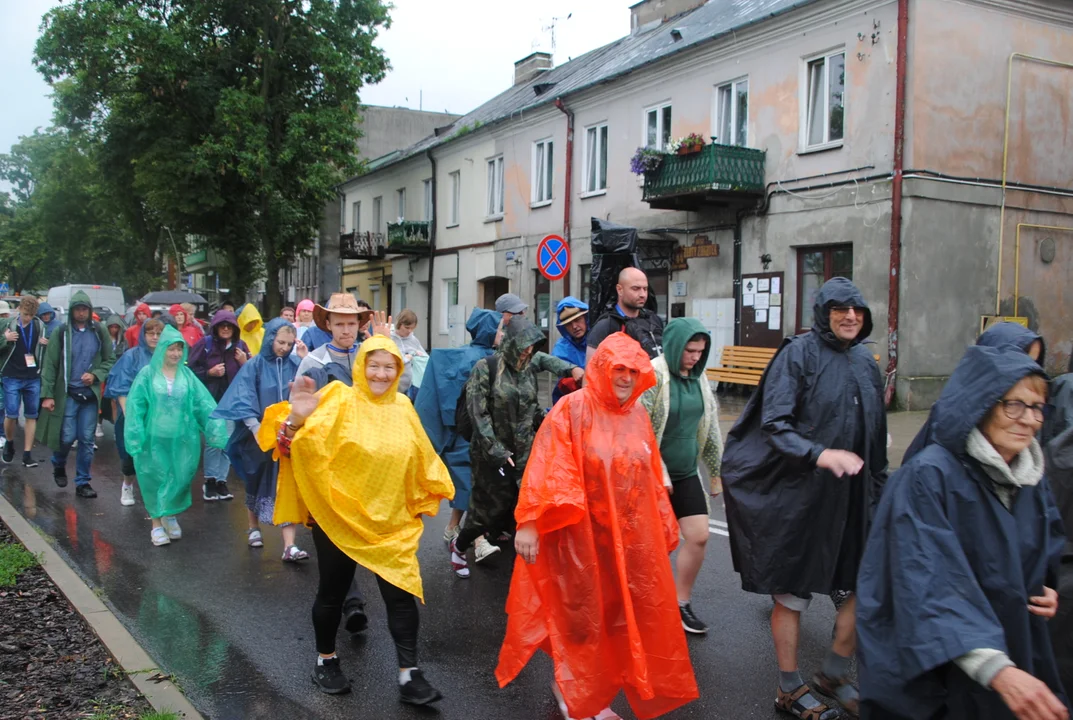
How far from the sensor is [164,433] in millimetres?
7289

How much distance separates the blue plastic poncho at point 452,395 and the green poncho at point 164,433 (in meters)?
1.77

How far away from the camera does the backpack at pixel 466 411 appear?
5.90 meters

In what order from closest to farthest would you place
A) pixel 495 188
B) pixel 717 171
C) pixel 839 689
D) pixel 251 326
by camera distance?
1. pixel 839 689
2. pixel 251 326
3. pixel 717 171
4. pixel 495 188

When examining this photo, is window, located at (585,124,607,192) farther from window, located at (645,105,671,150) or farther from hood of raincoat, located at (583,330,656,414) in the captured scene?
hood of raincoat, located at (583,330,656,414)

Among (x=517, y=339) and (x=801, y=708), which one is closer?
(x=801, y=708)

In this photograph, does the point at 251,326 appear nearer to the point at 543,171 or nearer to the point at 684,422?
the point at 684,422

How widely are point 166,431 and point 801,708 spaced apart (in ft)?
17.4

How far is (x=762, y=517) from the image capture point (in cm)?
402

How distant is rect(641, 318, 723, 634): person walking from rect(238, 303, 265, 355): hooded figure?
630cm

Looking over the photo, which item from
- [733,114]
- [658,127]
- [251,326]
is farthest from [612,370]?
[658,127]

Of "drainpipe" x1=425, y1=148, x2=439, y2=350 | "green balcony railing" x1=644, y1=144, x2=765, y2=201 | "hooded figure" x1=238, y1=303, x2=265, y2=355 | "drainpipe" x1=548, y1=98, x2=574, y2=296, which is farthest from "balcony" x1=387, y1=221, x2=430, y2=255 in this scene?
"hooded figure" x1=238, y1=303, x2=265, y2=355

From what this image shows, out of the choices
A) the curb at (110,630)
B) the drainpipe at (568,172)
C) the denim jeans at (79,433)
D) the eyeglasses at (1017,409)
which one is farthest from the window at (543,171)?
the eyeglasses at (1017,409)

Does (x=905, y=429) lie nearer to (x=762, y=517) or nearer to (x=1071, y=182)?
(x=1071, y=182)

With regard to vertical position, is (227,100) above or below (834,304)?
above
